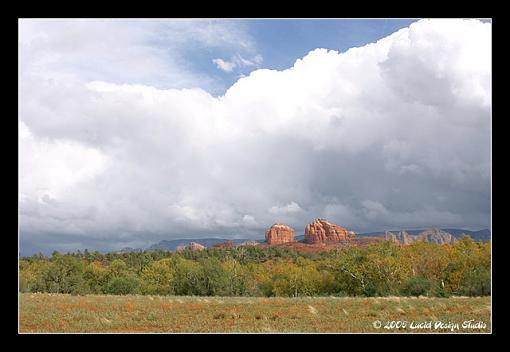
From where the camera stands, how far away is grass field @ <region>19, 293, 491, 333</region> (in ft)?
46.3

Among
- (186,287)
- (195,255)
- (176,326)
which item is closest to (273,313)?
(176,326)

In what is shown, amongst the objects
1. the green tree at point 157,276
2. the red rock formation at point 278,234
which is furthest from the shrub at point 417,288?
the red rock formation at point 278,234

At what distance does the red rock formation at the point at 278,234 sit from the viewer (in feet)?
201

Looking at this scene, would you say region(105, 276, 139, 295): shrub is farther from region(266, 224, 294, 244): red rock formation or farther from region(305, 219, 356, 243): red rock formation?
region(266, 224, 294, 244): red rock formation

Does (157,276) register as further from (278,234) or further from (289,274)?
(278,234)

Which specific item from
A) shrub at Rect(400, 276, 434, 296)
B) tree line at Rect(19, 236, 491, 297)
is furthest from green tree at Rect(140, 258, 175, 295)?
shrub at Rect(400, 276, 434, 296)

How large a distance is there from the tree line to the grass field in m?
6.86

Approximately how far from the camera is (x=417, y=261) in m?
39.4

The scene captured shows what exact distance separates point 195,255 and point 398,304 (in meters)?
40.0

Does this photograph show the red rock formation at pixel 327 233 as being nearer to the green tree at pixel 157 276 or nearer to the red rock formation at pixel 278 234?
the red rock formation at pixel 278 234
